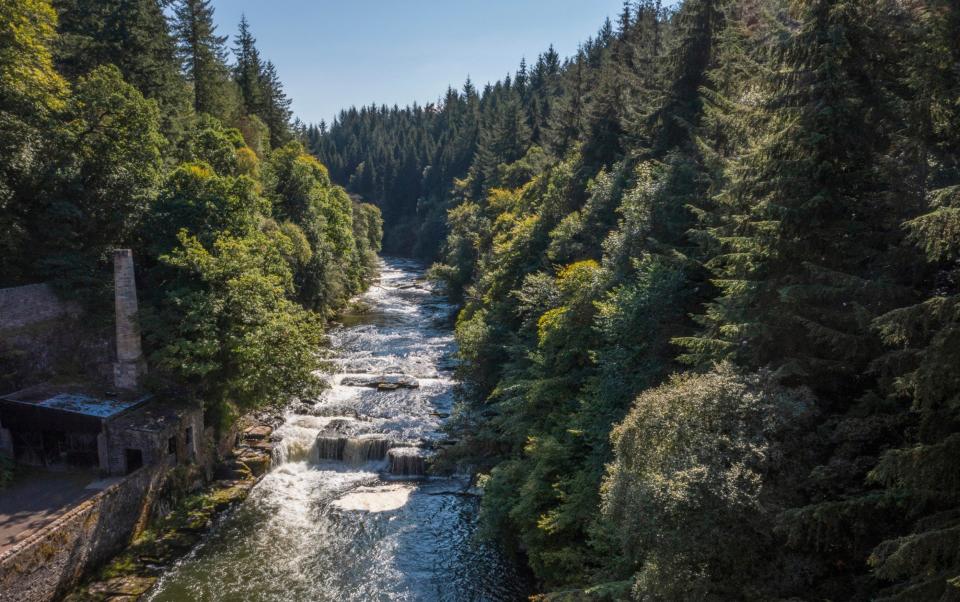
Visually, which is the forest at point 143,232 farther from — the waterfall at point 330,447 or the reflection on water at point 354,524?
the reflection on water at point 354,524

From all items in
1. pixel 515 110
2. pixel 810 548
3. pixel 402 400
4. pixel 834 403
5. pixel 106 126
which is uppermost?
pixel 515 110

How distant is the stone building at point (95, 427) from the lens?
1927cm

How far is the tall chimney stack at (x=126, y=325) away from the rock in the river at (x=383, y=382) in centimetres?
1171

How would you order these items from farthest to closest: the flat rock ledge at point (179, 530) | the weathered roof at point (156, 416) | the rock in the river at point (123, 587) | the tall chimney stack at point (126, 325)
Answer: the tall chimney stack at point (126, 325)
the weathered roof at point (156, 416)
the flat rock ledge at point (179, 530)
the rock in the river at point (123, 587)

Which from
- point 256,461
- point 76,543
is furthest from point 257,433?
point 76,543

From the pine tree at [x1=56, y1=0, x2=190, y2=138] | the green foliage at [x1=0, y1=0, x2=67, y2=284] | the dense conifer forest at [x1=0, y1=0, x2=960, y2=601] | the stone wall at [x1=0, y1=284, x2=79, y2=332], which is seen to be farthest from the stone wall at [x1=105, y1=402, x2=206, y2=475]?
the pine tree at [x1=56, y1=0, x2=190, y2=138]

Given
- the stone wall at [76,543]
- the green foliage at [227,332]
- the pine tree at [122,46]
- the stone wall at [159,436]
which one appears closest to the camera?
the stone wall at [76,543]

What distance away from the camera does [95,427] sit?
1930 centimetres

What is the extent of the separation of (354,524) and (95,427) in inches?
398

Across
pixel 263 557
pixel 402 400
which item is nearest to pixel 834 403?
pixel 263 557

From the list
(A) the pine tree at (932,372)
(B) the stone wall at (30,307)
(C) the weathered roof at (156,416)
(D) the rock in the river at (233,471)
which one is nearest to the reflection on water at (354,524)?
(D) the rock in the river at (233,471)

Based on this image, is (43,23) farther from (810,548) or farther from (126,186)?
(810,548)

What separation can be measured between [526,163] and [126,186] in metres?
40.8

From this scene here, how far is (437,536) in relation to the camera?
2012cm
